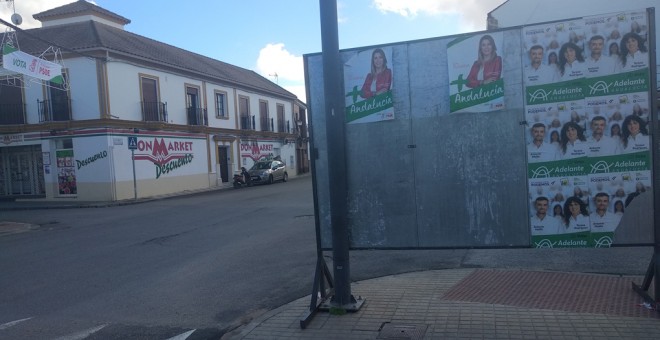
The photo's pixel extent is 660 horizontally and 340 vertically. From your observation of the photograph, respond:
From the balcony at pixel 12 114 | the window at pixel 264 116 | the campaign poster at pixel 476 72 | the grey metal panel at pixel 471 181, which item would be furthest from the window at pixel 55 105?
the campaign poster at pixel 476 72

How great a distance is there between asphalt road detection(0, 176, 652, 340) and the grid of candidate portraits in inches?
75.8

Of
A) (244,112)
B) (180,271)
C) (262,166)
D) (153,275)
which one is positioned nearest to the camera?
(153,275)

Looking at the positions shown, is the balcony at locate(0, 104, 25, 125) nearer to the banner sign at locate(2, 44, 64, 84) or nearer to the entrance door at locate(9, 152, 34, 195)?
the entrance door at locate(9, 152, 34, 195)

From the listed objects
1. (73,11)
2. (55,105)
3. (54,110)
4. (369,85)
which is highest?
(73,11)

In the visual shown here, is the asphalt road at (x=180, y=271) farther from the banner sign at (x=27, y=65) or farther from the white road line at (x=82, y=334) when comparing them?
the banner sign at (x=27, y=65)

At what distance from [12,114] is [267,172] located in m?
14.3

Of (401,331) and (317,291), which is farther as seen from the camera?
(317,291)

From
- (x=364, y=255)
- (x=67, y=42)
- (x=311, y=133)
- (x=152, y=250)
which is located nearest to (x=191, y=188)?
(x=67, y=42)

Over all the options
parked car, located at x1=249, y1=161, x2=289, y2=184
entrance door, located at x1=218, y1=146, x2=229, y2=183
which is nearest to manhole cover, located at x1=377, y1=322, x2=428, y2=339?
parked car, located at x1=249, y1=161, x2=289, y2=184

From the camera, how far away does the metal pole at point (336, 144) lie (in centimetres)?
534

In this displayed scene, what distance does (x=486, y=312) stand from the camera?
529cm

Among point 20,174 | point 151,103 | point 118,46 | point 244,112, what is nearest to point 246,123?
point 244,112

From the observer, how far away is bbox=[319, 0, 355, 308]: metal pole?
5.34 metres

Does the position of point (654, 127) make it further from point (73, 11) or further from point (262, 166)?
point (262, 166)
